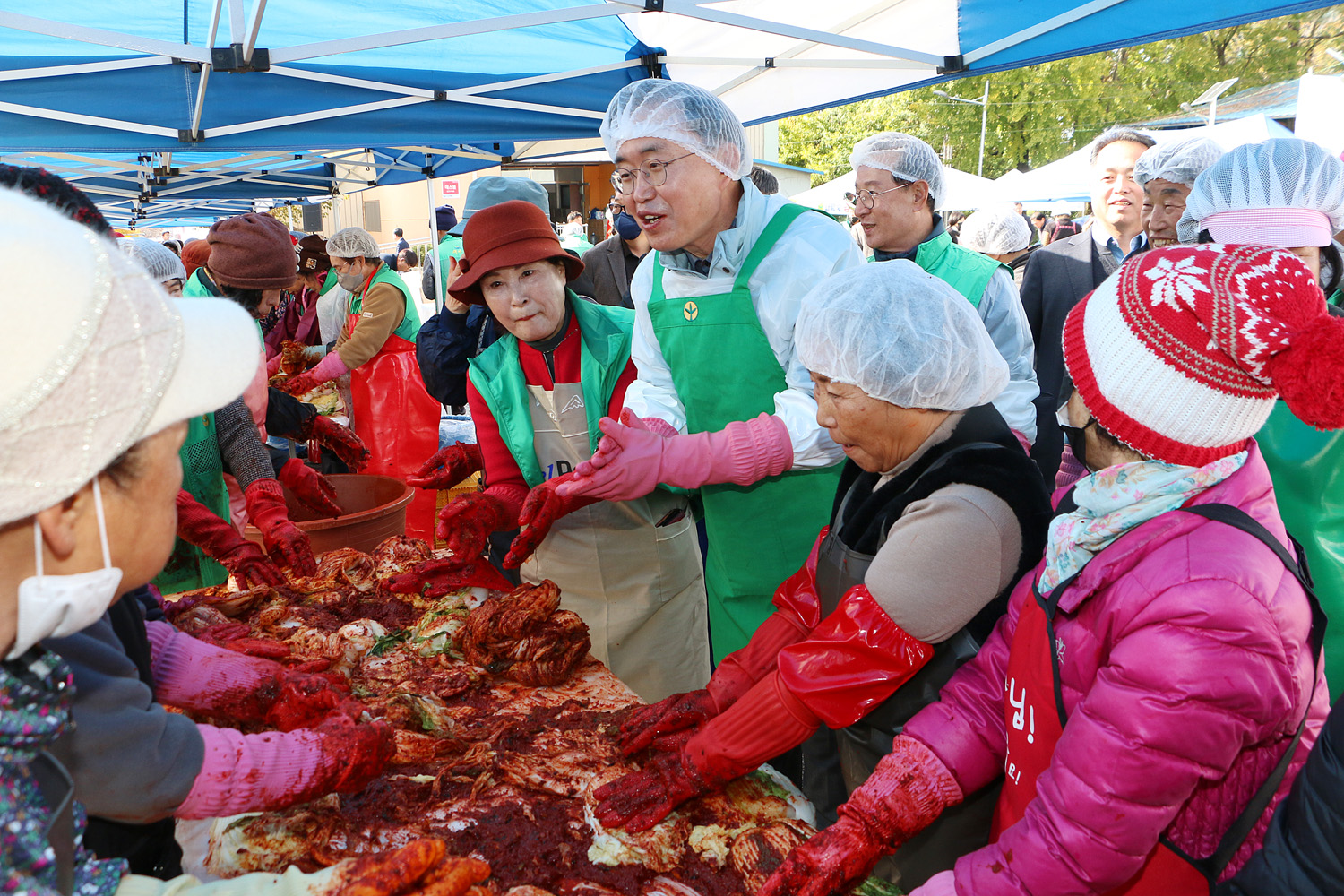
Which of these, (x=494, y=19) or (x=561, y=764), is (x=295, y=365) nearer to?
(x=494, y=19)

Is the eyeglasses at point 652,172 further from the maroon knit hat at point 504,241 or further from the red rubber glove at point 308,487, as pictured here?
the red rubber glove at point 308,487

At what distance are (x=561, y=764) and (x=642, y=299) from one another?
1.60 meters

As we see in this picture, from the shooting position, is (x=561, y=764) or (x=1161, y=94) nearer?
A: (x=561, y=764)

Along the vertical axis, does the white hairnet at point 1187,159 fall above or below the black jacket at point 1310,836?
above

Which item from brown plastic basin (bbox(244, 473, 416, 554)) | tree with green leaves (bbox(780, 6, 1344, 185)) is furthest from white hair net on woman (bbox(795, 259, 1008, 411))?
tree with green leaves (bbox(780, 6, 1344, 185))

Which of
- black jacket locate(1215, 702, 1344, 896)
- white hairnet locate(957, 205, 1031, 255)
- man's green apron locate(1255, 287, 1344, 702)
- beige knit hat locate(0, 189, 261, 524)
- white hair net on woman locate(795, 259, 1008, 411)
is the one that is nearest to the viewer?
beige knit hat locate(0, 189, 261, 524)

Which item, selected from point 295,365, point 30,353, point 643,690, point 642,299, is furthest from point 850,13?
point 295,365

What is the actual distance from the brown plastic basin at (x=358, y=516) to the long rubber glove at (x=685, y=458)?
4.32ft

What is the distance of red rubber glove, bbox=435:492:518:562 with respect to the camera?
9.37 feet

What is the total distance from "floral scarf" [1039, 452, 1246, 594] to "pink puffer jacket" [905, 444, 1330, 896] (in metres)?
0.02

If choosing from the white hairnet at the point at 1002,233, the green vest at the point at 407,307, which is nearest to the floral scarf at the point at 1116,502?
the green vest at the point at 407,307

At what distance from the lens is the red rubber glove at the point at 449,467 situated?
333cm

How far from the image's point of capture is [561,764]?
1.99 m

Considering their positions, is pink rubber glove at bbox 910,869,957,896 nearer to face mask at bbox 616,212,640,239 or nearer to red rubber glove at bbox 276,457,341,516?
red rubber glove at bbox 276,457,341,516
